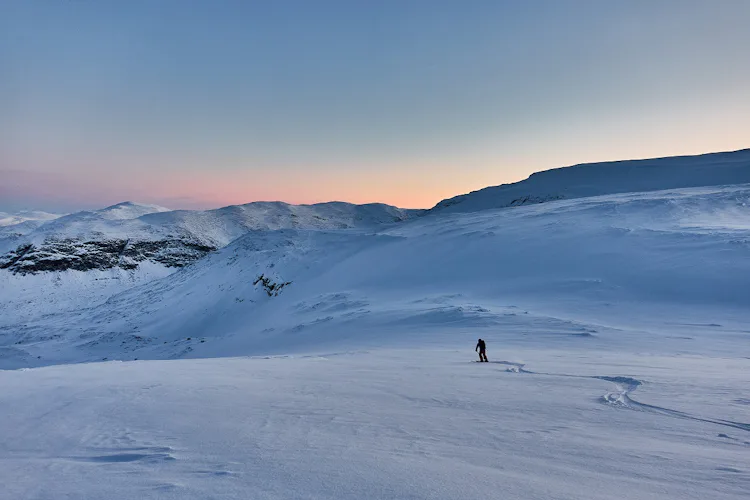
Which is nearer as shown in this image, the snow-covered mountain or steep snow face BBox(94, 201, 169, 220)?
the snow-covered mountain

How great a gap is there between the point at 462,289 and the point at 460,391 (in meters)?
21.8

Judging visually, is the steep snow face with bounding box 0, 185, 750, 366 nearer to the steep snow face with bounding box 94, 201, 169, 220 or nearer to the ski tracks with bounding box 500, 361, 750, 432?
the ski tracks with bounding box 500, 361, 750, 432

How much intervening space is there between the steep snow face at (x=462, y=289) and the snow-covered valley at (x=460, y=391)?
218mm

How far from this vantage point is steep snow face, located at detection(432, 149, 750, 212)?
209 feet

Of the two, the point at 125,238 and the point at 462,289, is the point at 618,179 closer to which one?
the point at 462,289

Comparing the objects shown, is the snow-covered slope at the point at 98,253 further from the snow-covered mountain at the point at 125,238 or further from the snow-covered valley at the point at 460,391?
the snow-covered valley at the point at 460,391

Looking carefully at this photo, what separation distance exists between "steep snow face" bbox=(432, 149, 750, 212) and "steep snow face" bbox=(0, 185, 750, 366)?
22100 millimetres

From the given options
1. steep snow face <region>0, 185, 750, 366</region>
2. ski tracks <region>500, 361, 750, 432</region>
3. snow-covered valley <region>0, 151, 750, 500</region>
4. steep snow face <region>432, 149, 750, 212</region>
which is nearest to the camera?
snow-covered valley <region>0, 151, 750, 500</region>

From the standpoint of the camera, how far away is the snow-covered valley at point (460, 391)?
190 inches

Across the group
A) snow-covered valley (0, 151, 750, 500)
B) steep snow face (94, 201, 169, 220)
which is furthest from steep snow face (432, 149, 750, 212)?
steep snow face (94, 201, 169, 220)

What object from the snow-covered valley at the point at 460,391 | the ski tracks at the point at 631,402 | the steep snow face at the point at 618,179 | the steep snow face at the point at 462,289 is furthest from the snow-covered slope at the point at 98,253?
the ski tracks at the point at 631,402

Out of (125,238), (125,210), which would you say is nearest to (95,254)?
(125,238)

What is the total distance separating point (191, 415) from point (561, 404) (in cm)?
640

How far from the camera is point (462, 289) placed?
→ 3052cm
